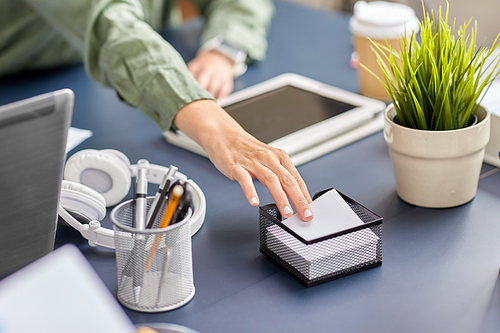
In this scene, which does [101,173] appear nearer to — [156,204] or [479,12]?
[156,204]

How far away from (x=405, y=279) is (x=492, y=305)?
97 millimetres

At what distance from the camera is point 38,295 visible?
0.34m

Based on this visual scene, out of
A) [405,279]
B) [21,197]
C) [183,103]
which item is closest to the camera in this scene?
[21,197]

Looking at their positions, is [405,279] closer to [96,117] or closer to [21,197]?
[21,197]

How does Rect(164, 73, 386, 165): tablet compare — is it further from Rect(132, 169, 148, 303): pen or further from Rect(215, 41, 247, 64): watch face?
Rect(132, 169, 148, 303): pen

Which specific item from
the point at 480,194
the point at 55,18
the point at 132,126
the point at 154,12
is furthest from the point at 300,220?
the point at 154,12

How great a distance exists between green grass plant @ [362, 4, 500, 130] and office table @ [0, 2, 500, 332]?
0.14m

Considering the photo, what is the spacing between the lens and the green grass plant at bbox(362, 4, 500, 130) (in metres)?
0.70

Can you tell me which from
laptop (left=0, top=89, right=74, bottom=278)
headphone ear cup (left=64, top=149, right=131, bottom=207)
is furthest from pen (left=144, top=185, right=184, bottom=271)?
headphone ear cup (left=64, top=149, right=131, bottom=207)

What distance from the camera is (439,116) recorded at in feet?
2.35

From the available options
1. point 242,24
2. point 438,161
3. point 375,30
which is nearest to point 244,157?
point 438,161

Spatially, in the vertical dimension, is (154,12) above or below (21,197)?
below

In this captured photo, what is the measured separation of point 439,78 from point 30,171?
525mm

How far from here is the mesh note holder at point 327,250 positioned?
0.61 metres
